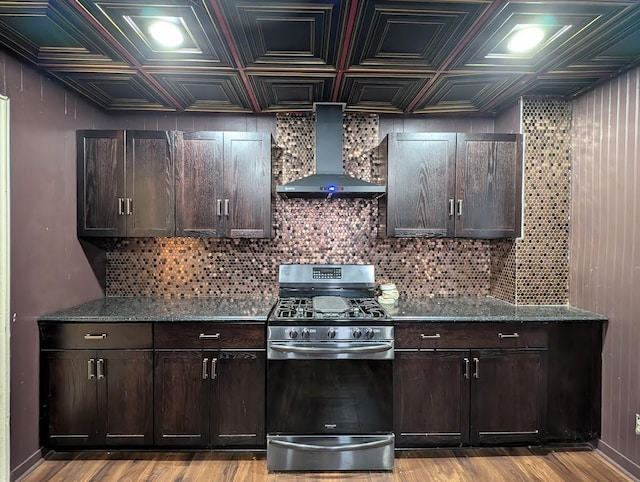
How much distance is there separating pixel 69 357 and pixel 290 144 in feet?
7.40

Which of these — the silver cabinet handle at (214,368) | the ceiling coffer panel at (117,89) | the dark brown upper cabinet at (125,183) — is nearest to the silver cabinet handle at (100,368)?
the silver cabinet handle at (214,368)

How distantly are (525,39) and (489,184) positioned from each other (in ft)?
3.59

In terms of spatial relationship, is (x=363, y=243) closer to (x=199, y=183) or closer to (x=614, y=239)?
(x=199, y=183)

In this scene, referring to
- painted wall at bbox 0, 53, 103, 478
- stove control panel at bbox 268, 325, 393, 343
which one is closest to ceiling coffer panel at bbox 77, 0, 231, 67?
painted wall at bbox 0, 53, 103, 478

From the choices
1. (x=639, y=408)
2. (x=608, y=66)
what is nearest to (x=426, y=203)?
(x=608, y=66)

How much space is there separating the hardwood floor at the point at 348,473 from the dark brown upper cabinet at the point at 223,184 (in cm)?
157

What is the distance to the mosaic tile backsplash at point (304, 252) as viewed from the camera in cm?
311

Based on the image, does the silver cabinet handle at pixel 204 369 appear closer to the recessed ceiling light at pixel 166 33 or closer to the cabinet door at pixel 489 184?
the recessed ceiling light at pixel 166 33

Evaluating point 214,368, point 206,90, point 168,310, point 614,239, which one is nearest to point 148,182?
point 206,90

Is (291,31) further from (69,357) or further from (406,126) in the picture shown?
(69,357)

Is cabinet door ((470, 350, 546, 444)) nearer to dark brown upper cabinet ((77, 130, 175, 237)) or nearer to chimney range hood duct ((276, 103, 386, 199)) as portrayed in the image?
chimney range hood duct ((276, 103, 386, 199))

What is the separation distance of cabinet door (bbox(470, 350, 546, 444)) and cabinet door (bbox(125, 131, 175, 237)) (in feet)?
8.26

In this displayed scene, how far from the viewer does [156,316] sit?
7.96ft

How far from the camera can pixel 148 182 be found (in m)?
2.78
